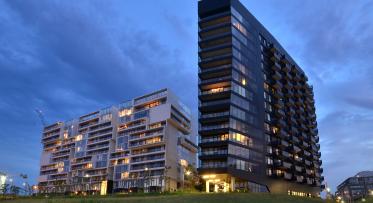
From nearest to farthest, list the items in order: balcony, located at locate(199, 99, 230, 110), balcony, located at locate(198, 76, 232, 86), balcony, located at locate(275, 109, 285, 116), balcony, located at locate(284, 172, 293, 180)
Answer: balcony, located at locate(199, 99, 230, 110)
balcony, located at locate(198, 76, 232, 86)
balcony, located at locate(284, 172, 293, 180)
balcony, located at locate(275, 109, 285, 116)

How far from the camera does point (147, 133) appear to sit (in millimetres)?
179875

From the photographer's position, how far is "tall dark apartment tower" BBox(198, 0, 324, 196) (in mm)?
123875

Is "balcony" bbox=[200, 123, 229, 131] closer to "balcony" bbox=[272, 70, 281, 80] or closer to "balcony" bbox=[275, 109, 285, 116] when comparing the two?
"balcony" bbox=[275, 109, 285, 116]

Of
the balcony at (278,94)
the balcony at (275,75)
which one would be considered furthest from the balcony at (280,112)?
the balcony at (275,75)

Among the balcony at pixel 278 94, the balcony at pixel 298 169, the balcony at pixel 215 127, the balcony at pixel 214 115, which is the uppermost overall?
the balcony at pixel 278 94

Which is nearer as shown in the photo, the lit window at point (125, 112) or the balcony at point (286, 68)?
the balcony at point (286, 68)

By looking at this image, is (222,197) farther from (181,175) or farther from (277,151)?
(181,175)

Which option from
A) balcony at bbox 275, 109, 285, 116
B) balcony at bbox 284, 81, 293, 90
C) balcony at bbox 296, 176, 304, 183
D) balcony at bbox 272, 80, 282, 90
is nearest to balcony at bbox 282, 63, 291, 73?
balcony at bbox 284, 81, 293, 90

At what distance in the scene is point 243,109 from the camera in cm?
13112

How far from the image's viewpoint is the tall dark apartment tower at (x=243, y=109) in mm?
123875

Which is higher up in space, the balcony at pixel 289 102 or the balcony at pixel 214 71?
the balcony at pixel 214 71

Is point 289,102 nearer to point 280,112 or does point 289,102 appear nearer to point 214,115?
point 280,112

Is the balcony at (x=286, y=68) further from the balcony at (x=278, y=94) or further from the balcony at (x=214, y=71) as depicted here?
the balcony at (x=214, y=71)

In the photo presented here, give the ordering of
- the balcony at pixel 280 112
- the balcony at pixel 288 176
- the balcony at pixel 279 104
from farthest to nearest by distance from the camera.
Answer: the balcony at pixel 279 104, the balcony at pixel 280 112, the balcony at pixel 288 176
